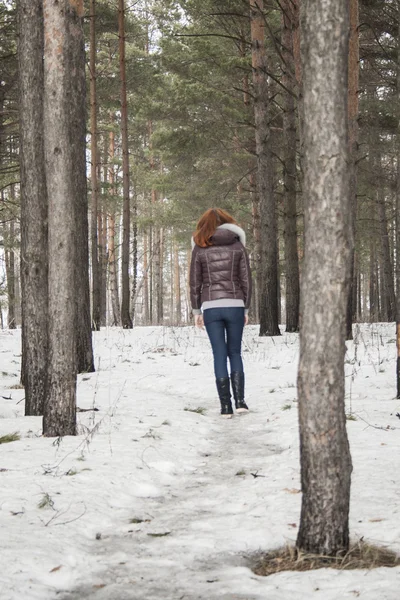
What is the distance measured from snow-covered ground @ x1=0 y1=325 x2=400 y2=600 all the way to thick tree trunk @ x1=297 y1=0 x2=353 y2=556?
321 millimetres

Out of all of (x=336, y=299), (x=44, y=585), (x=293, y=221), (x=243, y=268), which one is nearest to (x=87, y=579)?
(x=44, y=585)

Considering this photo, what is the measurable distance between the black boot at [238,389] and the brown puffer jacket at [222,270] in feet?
2.73

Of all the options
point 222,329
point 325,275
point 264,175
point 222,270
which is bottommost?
point 222,329

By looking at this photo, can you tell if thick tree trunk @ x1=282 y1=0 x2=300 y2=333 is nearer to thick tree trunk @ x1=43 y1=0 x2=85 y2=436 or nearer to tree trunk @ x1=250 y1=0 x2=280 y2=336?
tree trunk @ x1=250 y1=0 x2=280 y2=336

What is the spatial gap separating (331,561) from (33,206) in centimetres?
469

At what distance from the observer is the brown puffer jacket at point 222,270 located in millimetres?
6355

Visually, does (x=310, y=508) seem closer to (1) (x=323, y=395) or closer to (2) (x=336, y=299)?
(1) (x=323, y=395)

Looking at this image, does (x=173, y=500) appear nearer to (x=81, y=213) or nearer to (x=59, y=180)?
(x=59, y=180)

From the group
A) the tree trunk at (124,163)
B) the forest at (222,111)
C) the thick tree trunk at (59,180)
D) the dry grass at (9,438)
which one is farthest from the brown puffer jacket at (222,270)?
the tree trunk at (124,163)

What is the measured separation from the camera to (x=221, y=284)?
20.8ft

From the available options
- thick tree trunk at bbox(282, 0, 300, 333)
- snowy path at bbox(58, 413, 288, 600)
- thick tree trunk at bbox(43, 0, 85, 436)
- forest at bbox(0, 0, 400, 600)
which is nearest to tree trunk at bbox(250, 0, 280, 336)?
forest at bbox(0, 0, 400, 600)

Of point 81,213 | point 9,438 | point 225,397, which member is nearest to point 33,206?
point 9,438

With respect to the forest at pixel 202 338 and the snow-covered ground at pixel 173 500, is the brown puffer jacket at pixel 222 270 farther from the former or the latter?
the snow-covered ground at pixel 173 500

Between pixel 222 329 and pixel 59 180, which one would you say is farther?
pixel 222 329
